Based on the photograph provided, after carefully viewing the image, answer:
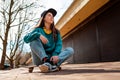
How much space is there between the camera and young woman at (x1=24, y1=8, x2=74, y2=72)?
330cm

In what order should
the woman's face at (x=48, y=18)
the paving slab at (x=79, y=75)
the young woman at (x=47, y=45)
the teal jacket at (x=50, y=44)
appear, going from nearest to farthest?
the paving slab at (x=79, y=75) → the young woman at (x=47, y=45) → the teal jacket at (x=50, y=44) → the woman's face at (x=48, y=18)

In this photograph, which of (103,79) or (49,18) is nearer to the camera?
(103,79)

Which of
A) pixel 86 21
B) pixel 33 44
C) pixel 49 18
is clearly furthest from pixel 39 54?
pixel 86 21

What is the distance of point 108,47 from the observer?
6582 mm

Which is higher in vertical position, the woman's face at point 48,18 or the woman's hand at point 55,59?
the woman's face at point 48,18

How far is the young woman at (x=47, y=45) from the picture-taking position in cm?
330

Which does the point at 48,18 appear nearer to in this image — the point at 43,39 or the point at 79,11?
the point at 43,39

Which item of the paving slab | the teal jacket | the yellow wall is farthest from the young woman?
Answer: the yellow wall

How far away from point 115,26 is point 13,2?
11000 millimetres

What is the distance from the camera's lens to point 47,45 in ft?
11.8

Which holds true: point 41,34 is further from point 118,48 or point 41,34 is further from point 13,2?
point 13,2

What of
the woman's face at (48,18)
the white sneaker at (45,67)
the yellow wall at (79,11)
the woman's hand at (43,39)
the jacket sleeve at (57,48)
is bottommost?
the white sneaker at (45,67)

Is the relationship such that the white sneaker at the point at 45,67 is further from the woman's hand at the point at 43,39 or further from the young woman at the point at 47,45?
the woman's hand at the point at 43,39

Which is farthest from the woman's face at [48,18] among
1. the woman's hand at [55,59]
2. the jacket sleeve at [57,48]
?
the woman's hand at [55,59]
